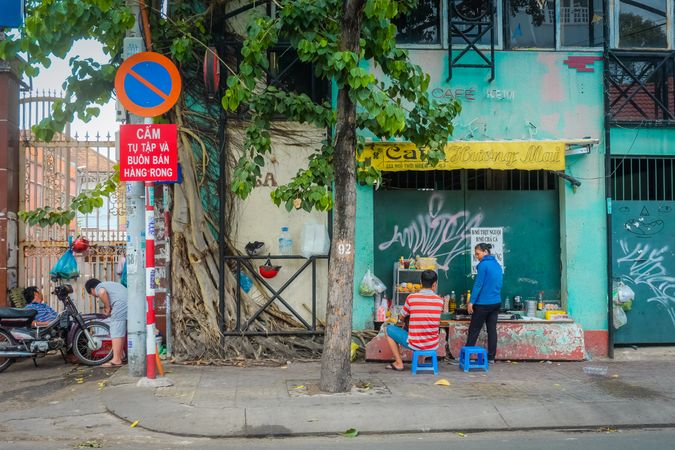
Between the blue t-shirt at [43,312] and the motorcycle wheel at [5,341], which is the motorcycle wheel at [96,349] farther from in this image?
the motorcycle wheel at [5,341]

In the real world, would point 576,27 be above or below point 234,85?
above

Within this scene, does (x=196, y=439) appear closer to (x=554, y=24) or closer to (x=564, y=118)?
(x=564, y=118)

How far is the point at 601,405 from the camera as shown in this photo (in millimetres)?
7773

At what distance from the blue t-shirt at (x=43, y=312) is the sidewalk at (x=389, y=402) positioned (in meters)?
2.07

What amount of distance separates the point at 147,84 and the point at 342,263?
312cm

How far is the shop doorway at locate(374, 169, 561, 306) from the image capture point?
11180mm

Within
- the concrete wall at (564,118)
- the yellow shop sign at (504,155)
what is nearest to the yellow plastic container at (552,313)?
the concrete wall at (564,118)

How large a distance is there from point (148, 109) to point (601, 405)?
611cm

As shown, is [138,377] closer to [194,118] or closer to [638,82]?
[194,118]

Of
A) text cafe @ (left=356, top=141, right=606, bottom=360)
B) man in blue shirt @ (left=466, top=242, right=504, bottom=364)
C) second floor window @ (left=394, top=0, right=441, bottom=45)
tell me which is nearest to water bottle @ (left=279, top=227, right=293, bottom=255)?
text cafe @ (left=356, top=141, right=606, bottom=360)

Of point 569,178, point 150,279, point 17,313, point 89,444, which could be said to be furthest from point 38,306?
point 569,178

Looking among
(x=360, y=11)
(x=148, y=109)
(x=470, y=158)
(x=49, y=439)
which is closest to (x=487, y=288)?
(x=470, y=158)

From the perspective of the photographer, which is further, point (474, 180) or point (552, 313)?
point (474, 180)

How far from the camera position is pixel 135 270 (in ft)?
29.5
